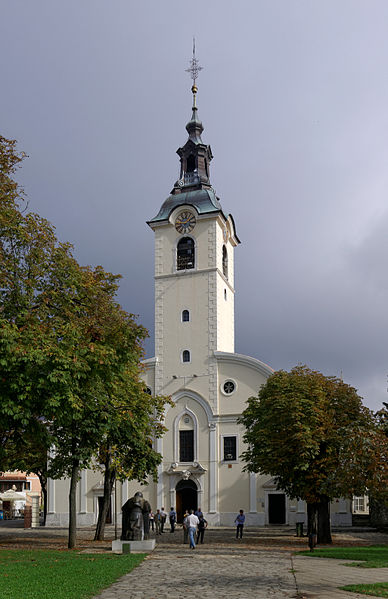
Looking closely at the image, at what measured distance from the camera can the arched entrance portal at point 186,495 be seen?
43781 mm

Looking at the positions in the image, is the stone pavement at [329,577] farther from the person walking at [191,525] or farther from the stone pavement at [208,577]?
the person walking at [191,525]

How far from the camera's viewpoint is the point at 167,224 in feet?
158

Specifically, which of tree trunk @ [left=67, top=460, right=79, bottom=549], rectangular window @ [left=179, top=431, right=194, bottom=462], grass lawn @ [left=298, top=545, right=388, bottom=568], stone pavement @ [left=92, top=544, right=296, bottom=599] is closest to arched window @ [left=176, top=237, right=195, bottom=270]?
rectangular window @ [left=179, top=431, right=194, bottom=462]

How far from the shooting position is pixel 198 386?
45.0 metres

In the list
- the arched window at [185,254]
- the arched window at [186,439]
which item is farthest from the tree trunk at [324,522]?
the arched window at [185,254]

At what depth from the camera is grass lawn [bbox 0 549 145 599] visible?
43.3 ft

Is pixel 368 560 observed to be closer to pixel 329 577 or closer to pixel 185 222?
pixel 329 577

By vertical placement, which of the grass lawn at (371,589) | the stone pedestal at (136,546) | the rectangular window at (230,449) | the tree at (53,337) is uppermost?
the tree at (53,337)

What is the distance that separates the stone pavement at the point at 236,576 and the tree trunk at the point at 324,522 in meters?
4.36

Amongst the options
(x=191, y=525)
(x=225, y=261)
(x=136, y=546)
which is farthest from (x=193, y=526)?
(x=225, y=261)

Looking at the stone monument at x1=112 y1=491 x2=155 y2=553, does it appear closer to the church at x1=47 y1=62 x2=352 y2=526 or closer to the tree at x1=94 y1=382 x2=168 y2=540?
the tree at x1=94 y1=382 x2=168 y2=540

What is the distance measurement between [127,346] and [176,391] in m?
21.2

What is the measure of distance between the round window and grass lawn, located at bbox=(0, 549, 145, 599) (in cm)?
2263

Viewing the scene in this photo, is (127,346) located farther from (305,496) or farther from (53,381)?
(305,496)
